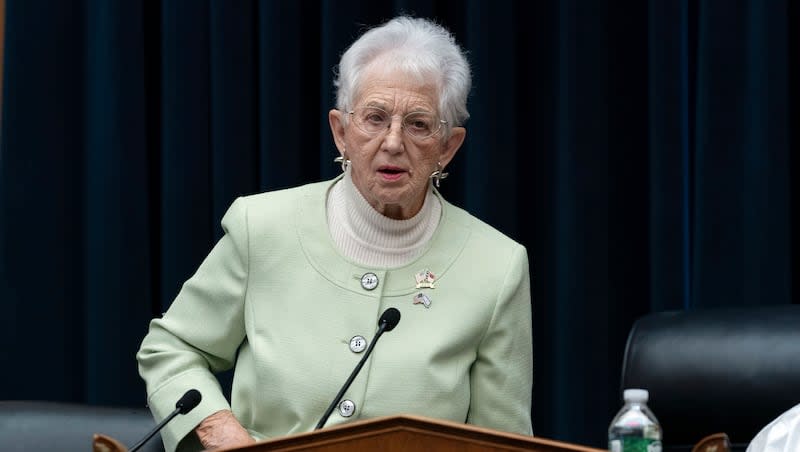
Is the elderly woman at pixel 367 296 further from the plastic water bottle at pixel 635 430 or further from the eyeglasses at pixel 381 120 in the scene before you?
the plastic water bottle at pixel 635 430

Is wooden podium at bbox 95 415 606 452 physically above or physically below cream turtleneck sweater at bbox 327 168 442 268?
below

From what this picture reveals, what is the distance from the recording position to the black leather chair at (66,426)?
95.5 inches

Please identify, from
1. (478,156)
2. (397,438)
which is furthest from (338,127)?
(397,438)

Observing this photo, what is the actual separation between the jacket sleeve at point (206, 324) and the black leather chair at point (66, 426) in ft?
0.19

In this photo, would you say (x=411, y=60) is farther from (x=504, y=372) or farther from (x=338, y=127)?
(x=504, y=372)

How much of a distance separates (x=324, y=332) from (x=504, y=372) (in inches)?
13.5

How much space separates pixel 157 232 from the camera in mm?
3510

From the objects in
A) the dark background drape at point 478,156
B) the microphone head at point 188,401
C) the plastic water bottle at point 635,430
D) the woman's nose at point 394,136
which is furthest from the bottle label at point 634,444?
the dark background drape at point 478,156

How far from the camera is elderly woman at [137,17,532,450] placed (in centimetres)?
245

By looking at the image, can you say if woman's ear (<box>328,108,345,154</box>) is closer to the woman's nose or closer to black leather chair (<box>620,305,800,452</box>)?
the woman's nose

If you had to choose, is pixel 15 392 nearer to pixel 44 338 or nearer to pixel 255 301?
pixel 44 338

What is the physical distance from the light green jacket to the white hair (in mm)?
→ 240

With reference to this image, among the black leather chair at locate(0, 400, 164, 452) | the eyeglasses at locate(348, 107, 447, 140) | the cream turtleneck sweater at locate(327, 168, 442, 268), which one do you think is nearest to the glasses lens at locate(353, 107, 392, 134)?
the eyeglasses at locate(348, 107, 447, 140)

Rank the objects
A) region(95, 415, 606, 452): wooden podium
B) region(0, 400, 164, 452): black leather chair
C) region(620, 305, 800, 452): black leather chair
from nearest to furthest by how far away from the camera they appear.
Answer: region(95, 415, 606, 452): wooden podium < region(620, 305, 800, 452): black leather chair < region(0, 400, 164, 452): black leather chair
